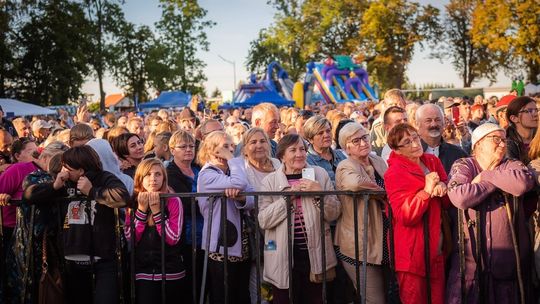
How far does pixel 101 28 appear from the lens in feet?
137

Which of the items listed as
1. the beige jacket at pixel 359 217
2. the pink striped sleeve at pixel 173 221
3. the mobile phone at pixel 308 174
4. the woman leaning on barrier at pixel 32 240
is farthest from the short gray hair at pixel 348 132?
the woman leaning on barrier at pixel 32 240

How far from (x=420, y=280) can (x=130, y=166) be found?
10.6 feet

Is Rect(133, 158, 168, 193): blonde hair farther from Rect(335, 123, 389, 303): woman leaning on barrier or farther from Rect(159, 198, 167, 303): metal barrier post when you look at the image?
Rect(335, 123, 389, 303): woman leaning on barrier

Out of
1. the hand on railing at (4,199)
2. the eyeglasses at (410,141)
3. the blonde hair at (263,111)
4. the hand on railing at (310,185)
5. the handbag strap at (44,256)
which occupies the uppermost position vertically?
the blonde hair at (263,111)

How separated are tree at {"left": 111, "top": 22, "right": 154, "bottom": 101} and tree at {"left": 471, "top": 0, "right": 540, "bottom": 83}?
80.0ft

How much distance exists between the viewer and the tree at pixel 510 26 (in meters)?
38.8

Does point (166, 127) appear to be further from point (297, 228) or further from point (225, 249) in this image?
point (297, 228)

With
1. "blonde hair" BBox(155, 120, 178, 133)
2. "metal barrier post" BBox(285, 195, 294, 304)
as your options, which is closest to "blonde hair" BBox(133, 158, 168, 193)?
"metal barrier post" BBox(285, 195, 294, 304)

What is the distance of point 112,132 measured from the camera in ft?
22.5

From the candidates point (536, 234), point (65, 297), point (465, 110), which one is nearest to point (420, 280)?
point (536, 234)

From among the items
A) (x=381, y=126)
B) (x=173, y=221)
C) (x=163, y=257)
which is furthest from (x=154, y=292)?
(x=381, y=126)

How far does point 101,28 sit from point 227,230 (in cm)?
3991

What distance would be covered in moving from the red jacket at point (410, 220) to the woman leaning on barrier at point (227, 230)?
1272 millimetres

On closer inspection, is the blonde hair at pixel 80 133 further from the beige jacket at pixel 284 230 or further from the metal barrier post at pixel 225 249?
the beige jacket at pixel 284 230
